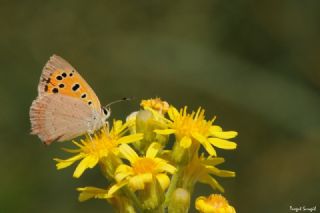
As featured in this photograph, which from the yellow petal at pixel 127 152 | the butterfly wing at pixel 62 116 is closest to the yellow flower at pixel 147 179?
the yellow petal at pixel 127 152

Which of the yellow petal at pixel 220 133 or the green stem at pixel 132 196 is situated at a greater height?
the yellow petal at pixel 220 133

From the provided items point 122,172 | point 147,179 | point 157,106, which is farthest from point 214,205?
point 157,106

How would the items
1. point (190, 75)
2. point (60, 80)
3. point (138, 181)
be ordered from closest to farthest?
point (138, 181), point (60, 80), point (190, 75)

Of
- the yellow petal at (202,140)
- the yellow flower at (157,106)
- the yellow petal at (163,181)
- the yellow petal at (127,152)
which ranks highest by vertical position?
the yellow flower at (157,106)

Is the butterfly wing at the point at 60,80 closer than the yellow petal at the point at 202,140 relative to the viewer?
No

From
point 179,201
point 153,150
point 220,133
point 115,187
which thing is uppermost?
point 220,133

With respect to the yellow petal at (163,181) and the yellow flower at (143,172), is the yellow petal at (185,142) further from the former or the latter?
the yellow petal at (163,181)

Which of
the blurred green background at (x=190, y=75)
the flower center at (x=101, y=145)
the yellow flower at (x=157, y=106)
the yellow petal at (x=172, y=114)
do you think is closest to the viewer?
the flower center at (x=101, y=145)

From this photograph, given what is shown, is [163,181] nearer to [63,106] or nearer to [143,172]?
[143,172]

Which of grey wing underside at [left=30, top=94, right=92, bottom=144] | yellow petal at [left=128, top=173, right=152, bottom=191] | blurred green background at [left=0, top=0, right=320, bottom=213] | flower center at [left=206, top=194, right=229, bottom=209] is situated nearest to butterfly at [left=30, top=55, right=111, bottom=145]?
grey wing underside at [left=30, top=94, right=92, bottom=144]
